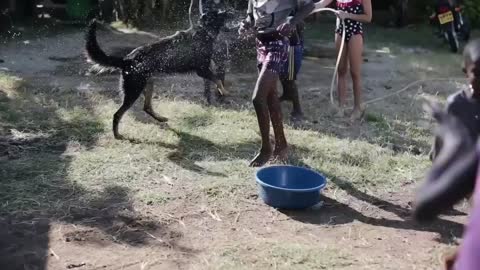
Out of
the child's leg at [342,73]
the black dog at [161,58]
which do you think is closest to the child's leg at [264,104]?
the black dog at [161,58]

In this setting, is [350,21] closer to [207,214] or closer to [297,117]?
Answer: [297,117]

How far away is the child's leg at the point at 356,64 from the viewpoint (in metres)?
6.24

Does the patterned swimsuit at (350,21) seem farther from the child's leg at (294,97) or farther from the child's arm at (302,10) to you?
the child's arm at (302,10)

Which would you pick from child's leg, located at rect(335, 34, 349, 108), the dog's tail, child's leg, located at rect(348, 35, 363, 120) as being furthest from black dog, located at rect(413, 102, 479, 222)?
child's leg, located at rect(335, 34, 349, 108)

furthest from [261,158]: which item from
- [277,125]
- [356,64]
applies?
[356,64]

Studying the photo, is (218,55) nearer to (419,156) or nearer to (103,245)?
(419,156)

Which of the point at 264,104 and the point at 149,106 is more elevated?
the point at 264,104

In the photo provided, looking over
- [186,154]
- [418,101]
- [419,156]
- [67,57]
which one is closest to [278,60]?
[186,154]

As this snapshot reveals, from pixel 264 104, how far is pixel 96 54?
1649mm

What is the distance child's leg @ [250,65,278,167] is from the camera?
4984 millimetres

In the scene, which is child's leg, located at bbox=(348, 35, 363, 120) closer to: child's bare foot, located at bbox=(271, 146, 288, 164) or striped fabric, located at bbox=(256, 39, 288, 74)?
striped fabric, located at bbox=(256, 39, 288, 74)

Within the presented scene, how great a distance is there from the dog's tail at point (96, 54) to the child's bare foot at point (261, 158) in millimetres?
1521

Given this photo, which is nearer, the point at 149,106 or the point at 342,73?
the point at 149,106

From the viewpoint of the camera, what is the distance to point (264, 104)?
16.5ft
